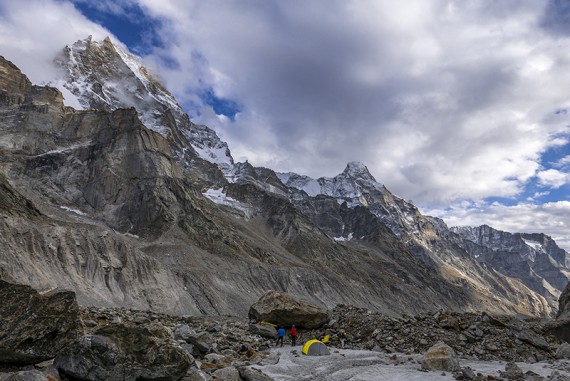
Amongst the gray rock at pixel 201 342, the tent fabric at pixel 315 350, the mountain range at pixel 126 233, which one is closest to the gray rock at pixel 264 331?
the tent fabric at pixel 315 350

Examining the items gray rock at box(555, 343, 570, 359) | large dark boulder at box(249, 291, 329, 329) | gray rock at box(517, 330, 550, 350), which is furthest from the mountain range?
gray rock at box(555, 343, 570, 359)

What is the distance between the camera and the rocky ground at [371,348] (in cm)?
1819

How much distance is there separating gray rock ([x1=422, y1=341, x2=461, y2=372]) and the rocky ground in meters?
0.62

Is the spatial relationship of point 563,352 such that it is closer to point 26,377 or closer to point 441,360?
point 441,360

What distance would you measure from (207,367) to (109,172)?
143339 millimetres

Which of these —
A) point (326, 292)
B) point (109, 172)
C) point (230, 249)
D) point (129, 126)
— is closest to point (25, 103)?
point (129, 126)

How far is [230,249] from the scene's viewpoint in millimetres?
138125

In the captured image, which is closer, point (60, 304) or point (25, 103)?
point (60, 304)

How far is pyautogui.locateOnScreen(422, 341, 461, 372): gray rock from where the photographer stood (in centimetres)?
1962

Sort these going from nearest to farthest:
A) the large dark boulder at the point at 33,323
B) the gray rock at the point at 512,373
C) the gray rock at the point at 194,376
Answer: the large dark boulder at the point at 33,323
the gray rock at the point at 194,376
the gray rock at the point at 512,373

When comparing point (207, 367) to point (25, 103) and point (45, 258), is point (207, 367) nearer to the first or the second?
point (45, 258)

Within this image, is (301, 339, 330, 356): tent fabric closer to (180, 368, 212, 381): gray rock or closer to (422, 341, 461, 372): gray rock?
(422, 341, 461, 372): gray rock

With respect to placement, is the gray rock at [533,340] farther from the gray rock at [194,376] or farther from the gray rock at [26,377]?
the gray rock at [26,377]

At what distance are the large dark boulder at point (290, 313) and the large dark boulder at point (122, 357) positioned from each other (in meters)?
15.8
